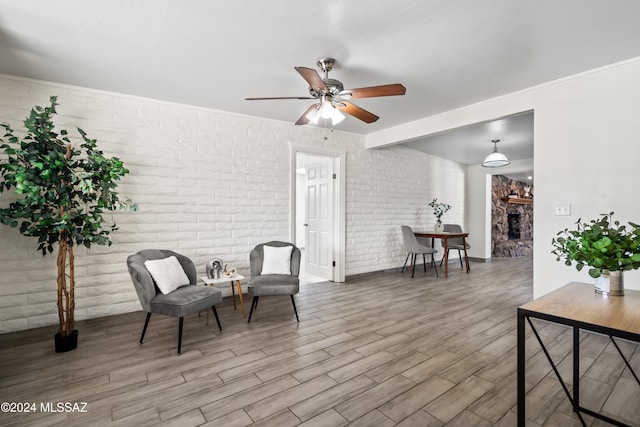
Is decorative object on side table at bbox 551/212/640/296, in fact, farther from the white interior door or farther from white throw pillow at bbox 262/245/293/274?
the white interior door

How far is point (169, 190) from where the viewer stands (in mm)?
3570

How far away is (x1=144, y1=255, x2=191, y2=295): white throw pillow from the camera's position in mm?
2686

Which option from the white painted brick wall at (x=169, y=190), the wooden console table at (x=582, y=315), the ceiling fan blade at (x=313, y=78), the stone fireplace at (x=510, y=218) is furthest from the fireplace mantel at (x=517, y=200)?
the ceiling fan blade at (x=313, y=78)

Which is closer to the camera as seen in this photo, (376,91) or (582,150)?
(376,91)

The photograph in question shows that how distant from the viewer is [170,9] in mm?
1942

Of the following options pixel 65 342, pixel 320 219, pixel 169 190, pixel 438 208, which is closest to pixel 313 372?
pixel 65 342

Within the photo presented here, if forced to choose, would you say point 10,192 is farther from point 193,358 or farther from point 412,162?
point 412,162

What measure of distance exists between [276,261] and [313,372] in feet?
4.96

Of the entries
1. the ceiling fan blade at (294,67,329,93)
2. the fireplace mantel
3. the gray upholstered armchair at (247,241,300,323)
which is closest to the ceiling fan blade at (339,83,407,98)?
the ceiling fan blade at (294,67,329,93)

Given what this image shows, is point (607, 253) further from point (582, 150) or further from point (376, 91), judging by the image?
point (582, 150)

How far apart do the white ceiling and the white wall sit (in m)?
0.18

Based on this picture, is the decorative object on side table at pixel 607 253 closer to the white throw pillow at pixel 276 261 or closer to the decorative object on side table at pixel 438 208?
the white throw pillow at pixel 276 261

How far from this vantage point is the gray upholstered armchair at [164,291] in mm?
2484

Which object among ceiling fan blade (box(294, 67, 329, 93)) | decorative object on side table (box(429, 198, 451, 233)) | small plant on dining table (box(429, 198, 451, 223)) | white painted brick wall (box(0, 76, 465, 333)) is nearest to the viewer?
ceiling fan blade (box(294, 67, 329, 93))
